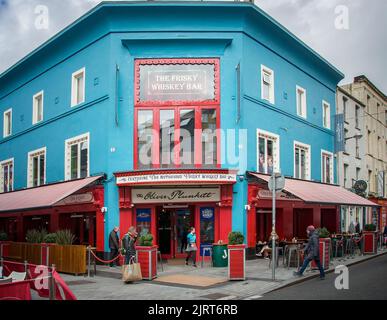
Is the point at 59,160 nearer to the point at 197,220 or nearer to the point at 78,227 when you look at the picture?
Answer: the point at 78,227

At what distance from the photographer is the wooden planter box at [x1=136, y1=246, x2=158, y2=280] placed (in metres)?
13.7

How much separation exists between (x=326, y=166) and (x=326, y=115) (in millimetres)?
3058

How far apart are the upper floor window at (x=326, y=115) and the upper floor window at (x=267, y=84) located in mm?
6649

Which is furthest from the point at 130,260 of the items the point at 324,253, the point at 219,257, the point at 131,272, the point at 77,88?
the point at 77,88

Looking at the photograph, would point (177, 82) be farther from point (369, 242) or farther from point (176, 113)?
point (369, 242)

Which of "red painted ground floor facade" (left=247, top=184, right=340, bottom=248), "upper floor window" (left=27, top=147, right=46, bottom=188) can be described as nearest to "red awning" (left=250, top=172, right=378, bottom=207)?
"red painted ground floor facade" (left=247, top=184, right=340, bottom=248)

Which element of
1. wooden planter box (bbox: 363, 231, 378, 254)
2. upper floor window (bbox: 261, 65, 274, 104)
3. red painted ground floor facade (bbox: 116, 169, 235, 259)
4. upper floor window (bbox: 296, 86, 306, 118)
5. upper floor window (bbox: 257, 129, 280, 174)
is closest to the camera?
red painted ground floor facade (bbox: 116, 169, 235, 259)

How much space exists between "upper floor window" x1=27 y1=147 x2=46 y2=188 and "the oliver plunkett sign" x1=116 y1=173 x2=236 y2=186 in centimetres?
809

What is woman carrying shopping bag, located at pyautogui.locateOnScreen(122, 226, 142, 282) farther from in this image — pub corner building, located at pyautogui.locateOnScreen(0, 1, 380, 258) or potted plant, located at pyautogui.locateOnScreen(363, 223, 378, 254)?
potted plant, located at pyautogui.locateOnScreen(363, 223, 378, 254)

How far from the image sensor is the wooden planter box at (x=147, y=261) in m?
13.7

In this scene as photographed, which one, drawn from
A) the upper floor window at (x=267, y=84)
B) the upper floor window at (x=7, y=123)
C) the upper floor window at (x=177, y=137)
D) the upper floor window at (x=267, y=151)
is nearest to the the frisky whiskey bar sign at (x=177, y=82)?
the upper floor window at (x=177, y=137)

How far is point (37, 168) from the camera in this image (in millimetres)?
24469

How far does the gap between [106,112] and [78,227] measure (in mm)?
5953

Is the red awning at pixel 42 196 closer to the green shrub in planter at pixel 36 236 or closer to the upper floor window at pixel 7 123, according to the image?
the green shrub in planter at pixel 36 236
